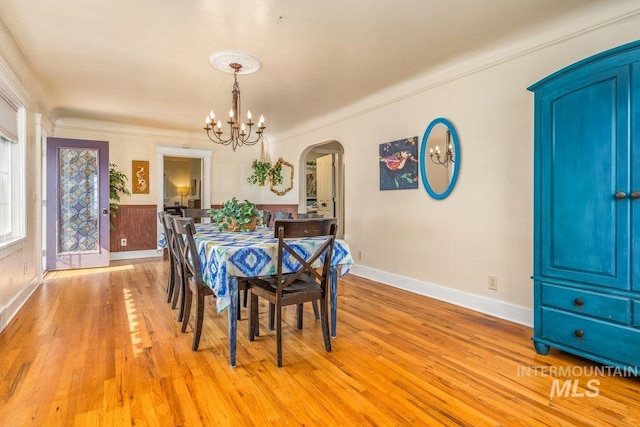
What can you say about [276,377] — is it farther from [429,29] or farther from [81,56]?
[81,56]

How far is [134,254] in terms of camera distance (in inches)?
239

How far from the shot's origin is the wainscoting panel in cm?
596

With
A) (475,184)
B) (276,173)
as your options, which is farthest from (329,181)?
(475,184)

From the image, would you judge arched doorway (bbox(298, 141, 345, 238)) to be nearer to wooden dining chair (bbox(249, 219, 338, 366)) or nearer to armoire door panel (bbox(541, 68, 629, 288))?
wooden dining chair (bbox(249, 219, 338, 366))

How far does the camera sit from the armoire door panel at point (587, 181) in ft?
6.20

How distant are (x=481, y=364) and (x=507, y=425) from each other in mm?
594

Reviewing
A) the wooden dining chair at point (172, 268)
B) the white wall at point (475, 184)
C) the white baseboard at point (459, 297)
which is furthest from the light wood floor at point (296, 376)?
the white wall at point (475, 184)

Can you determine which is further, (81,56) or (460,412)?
(81,56)

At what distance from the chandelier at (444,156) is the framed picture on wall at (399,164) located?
0.70 feet

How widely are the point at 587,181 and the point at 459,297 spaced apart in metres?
1.65

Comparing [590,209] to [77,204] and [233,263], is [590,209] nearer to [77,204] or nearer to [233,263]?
[233,263]

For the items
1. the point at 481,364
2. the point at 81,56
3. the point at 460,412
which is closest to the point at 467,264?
the point at 481,364

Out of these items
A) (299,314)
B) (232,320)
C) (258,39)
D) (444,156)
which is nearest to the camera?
(232,320)

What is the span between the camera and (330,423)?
1.54 meters
